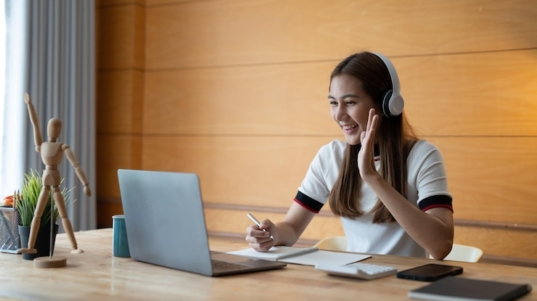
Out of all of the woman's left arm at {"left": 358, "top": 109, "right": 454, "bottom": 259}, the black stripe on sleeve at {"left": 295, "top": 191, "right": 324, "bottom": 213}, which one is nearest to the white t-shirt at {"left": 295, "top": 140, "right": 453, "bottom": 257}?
the black stripe on sleeve at {"left": 295, "top": 191, "right": 324, "bottom": 213}

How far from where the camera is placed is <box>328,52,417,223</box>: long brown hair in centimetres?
224

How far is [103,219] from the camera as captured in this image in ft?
13.4

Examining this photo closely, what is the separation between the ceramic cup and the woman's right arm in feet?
1.15

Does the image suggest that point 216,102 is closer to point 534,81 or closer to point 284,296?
point 534,81

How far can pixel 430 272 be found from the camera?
1.54 m

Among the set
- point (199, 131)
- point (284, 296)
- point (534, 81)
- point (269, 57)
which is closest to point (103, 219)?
point (199, 131)

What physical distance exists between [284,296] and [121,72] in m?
2.90

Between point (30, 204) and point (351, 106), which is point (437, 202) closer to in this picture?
point (351, 106)

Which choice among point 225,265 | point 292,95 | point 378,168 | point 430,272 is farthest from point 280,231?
point 292,95

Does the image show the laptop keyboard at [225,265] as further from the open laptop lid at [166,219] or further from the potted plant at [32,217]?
the potted plant at [32,217]

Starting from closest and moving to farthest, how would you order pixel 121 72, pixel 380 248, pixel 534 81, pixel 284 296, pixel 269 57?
1. pixel 284 296
2. pixel 380 248
3. pixel 534 81
4. pixel 269 57
5. pixel 121 72

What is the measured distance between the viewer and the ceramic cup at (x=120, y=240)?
1797 millimetres

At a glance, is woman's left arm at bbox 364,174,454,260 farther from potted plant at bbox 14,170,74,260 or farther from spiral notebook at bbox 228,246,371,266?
potted plant at bbox 14,170,74,260

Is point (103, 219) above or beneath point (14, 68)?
beneath
